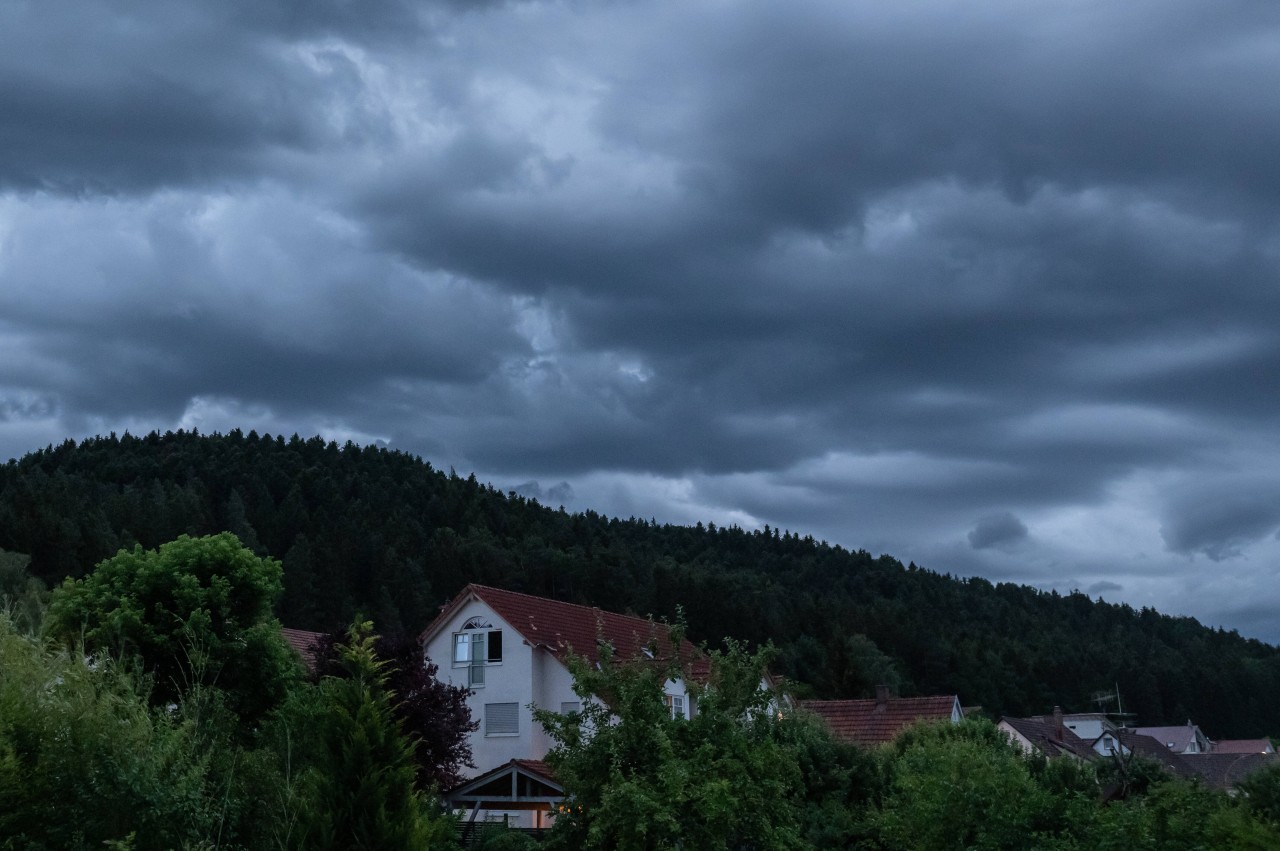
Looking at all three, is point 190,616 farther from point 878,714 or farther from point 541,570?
point 541,570

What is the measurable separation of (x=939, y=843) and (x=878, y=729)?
97.3 feet

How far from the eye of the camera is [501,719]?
52.8 m

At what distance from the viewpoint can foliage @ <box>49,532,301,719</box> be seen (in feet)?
107

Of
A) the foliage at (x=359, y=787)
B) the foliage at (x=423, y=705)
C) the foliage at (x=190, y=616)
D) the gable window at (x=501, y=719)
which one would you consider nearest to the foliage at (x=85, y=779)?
the foliage at (x=359, y=787)

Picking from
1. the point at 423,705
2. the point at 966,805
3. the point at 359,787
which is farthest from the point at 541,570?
the point at 359,787

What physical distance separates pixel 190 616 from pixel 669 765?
14.9 metres

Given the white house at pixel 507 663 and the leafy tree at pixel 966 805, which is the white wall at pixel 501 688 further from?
the leafy tree at pixel 966 805

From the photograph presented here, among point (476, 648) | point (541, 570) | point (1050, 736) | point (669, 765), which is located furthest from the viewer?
point (541, 570)

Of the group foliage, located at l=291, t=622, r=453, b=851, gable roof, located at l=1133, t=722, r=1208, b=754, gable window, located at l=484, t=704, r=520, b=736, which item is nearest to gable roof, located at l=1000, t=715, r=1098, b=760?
gable window, located at l=484, t=704, r=520, b=736

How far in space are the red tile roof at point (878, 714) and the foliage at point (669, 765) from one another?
A: 2812 centimetres

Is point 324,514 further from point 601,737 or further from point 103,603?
point 601,737

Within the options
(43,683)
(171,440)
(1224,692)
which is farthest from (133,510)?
(1224,692)

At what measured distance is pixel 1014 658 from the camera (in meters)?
148

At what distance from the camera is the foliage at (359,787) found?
21.1 m
